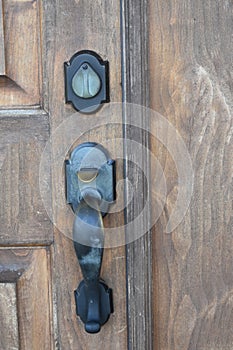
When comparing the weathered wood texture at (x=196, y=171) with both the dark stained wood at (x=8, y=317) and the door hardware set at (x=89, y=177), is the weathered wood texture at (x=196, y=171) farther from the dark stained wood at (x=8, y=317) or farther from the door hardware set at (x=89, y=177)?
the dark stained wood at (x=8, y=317)

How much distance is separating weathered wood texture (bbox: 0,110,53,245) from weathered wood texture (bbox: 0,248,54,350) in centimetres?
3

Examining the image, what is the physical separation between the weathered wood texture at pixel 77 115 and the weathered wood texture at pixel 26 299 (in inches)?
0.7

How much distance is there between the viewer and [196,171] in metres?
0.84

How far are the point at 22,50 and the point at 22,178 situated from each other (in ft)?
0.60

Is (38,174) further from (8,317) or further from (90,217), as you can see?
(8,317)

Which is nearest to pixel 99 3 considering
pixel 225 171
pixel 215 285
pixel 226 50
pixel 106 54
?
pixel 106 54

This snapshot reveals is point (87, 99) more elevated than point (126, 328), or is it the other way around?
point (87, 99)

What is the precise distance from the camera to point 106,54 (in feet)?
2.66

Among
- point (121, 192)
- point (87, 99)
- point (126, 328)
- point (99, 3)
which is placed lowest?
point (126, 328)

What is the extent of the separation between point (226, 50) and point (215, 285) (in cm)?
34

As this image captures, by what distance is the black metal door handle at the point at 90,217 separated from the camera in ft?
2.55

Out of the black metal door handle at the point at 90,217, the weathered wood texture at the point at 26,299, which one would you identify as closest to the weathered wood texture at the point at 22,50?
the black metal door handle at the point at 90,217

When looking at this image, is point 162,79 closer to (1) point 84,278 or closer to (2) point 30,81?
(2) point 30,81

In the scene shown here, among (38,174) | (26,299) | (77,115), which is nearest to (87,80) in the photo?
(77,115)
